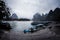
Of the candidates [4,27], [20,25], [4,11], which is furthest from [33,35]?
[4,11]

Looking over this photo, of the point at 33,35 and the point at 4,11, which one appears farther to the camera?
the point at 4,11

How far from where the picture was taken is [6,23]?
7.53 ft

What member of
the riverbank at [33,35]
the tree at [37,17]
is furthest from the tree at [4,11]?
the tree at [37,17]

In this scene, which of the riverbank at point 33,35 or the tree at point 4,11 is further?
the tree at point 4,11

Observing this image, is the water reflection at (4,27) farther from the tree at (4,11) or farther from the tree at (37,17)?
the tree at (37,17)

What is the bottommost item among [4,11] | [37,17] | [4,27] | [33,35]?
[33,35]

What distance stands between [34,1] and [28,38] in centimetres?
96

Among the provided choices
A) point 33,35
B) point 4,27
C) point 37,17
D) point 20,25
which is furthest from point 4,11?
point 33,35

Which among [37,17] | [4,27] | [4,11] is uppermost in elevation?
[4,11]

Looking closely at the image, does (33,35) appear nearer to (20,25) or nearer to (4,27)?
(20,25)

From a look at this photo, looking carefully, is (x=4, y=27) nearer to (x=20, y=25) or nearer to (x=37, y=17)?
(x=20, y=25)

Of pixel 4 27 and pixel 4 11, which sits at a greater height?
pixel 4 11

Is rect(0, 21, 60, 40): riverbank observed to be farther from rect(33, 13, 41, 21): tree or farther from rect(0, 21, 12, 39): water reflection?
rect(33, 13, 41, 21): tree

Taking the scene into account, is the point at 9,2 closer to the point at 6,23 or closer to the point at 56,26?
the point at 6,23
